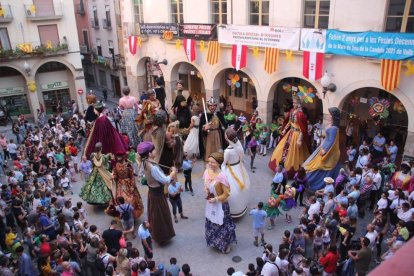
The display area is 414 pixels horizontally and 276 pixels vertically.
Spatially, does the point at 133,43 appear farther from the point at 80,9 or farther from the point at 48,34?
the point at 80,9

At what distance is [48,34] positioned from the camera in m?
21.2

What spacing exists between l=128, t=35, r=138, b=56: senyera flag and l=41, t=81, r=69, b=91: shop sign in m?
5.94

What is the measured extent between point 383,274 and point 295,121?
10.5m

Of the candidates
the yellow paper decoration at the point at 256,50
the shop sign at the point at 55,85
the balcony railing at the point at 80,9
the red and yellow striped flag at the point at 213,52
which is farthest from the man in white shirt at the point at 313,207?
the balcony railing at the point at 80,9

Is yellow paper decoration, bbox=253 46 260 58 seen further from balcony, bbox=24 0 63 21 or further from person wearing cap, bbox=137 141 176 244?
balcony, bbox=24 0 63 21

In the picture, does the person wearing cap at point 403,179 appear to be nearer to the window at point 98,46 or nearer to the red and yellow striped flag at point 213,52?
the red and yellow striped flag at point 213,52

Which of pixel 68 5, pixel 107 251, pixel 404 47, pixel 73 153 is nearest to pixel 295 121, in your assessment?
pixel 404 47

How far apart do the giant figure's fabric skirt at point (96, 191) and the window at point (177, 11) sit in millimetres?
9817

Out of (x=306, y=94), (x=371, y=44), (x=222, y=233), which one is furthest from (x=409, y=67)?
(x=222, y=233)

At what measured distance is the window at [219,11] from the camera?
602 inches

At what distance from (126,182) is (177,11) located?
1039 cm

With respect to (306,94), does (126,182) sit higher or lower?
lower

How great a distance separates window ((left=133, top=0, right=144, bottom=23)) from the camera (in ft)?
61.8

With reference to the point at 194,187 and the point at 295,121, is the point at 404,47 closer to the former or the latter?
the point at 295,121
